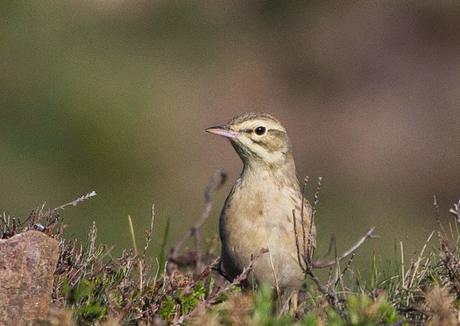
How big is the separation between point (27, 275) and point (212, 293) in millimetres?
1065

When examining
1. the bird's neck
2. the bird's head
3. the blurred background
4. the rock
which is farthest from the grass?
the blurred background

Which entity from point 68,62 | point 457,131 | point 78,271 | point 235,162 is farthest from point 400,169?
point 78,271

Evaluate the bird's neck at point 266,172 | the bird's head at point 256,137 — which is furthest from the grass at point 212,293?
the bird's head at point 256,137

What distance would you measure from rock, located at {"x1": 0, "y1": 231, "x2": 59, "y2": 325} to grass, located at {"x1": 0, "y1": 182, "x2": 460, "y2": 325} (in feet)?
0.40

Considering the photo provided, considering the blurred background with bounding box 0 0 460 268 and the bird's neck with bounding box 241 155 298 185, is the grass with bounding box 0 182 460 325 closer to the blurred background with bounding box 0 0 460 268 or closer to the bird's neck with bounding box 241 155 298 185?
the bird's neck with bounding box 241 155 298 185

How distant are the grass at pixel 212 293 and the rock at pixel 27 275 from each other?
0.12m

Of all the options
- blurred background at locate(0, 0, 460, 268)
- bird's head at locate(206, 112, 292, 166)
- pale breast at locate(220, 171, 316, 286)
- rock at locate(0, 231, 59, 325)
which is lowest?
blurred background at locate(0, 0, 460, 268)

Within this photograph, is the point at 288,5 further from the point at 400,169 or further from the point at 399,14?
the point at 400,169

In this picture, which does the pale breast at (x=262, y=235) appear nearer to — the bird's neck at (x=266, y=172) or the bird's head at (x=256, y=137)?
the bird's neck at (x=266, y=172)

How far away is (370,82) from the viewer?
91.1 feet

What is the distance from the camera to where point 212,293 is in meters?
8.56

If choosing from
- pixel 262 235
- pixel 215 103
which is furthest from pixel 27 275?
pixel 215 103

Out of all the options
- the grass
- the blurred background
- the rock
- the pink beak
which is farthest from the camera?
the blurred background

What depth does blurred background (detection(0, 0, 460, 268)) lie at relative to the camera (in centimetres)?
2166
